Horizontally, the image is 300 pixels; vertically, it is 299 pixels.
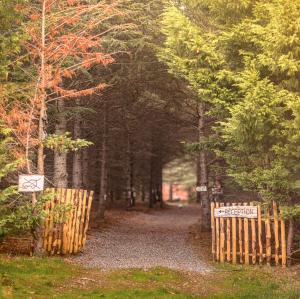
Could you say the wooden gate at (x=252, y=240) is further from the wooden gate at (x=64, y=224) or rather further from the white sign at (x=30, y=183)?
the white sign at (x=30, y=183)

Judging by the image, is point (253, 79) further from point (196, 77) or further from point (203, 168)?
point (203, 168)

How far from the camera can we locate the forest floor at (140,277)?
9.14 meters

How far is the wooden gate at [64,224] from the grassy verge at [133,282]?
41.5 inches

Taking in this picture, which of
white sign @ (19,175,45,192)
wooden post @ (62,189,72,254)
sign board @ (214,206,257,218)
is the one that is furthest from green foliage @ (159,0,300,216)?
white sign @ (19,175,45,192)

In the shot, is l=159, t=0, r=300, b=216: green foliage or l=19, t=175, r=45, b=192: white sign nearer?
l=19, t=175, r=45, b=192: white sign

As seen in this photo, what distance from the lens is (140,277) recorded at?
35.3 ft

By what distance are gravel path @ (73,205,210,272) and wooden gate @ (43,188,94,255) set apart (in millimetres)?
490

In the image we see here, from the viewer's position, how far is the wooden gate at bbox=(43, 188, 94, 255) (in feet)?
42.5

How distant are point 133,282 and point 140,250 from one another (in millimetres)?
5109

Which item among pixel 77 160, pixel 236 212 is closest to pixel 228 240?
pixel 236 212

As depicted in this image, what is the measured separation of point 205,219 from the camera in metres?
21.1

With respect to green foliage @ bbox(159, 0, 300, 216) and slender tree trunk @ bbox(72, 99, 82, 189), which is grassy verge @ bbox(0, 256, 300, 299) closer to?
green foliage @ bbox(159, 0, 300, 216)

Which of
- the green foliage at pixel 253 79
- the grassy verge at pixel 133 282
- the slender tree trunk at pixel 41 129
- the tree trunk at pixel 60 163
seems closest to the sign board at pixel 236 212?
the green foliage at pixel 253 79

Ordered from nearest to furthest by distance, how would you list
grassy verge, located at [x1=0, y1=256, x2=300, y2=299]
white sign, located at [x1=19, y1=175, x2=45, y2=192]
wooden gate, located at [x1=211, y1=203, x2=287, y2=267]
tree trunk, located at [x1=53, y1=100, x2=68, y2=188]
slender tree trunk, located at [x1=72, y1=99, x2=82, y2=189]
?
grassy verge, located at [x1=0, y1=256, x2=300, y2=299], white sign, located at [x1=19, y1=175, x2=45, y2=192], wooden gate, located at [x1=211, y1=203, x2=287, y2=267], tree trunk, located at [x1=53, y1=100, x2=68, y2=188], slender tree trunk, located at [x1=72, y1=99, x2=82, y2=189]
